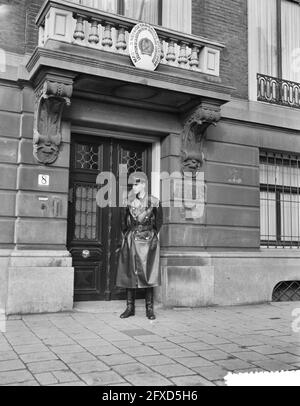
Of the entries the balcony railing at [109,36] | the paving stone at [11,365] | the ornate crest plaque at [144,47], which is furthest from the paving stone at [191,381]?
the balcony railing at [109,36]

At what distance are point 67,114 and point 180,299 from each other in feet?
12.9

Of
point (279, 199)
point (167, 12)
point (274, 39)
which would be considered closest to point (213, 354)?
point (279, 199)

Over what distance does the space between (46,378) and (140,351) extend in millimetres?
1364

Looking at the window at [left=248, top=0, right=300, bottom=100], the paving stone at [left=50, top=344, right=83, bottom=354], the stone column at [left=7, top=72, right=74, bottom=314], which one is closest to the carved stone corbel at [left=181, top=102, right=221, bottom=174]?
the window at [left=248, top=0, right=300, bottom=100]

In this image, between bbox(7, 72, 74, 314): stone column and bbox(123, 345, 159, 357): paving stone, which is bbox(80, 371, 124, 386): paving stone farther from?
bbox(7, 72, 74, 314): stone column

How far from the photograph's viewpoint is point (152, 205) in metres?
7.68

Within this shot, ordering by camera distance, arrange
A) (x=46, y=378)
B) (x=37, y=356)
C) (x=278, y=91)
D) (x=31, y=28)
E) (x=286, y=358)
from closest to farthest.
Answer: (x=46, y=378)
(x=37, y=356)
(x=286, y=358)
(x=31, y=28)
(x=278, y=91)

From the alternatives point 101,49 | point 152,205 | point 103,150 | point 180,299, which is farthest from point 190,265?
point 101,49

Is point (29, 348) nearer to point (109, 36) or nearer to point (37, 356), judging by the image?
point (37, 356)

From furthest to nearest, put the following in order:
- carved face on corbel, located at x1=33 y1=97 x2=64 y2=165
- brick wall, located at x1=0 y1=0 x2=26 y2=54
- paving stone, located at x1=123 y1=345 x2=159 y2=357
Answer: brick wall, located at x1=0 y1=0 x2=26 y2=54, carved face on corbel, located at x1=33 y1=97 x2=64 y2=165, paving stone, located at x1=123 y1=345 x2=159 y2=357

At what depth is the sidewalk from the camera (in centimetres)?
446

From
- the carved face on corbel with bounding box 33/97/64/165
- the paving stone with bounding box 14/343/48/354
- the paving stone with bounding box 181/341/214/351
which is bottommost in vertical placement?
the paving stone with bounding box 181/341/214/351

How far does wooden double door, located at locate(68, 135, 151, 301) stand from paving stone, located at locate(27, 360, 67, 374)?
3600mm

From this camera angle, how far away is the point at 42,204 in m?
7.82
